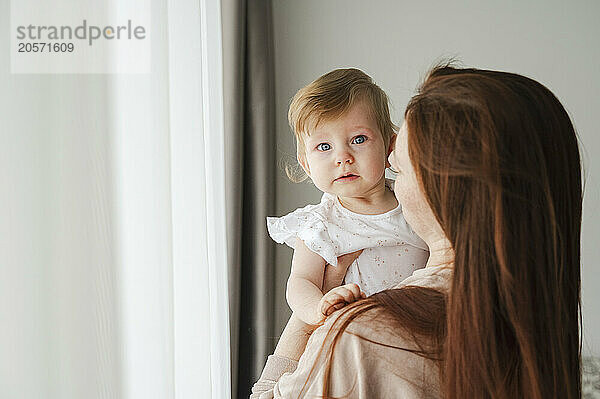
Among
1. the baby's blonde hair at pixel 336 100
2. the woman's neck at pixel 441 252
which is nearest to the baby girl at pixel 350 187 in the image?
the baby's blonde hair at pixel 336 100

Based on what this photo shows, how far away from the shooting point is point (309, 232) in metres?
1.38

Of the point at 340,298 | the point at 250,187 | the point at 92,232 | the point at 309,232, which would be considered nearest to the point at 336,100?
the point at 309,232

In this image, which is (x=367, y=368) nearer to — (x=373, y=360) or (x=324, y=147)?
(x=373, y=360)

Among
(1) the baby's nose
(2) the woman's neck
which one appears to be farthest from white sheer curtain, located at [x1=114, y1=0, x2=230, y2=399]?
Result: (2) the woman's neck

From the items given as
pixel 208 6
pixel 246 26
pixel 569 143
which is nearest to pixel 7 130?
pixel 569 143

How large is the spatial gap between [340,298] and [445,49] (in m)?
1.81

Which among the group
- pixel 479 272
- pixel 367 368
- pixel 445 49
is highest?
pixel 445 49

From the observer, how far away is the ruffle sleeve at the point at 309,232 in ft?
4.42

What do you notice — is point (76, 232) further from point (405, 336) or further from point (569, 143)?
point (569, 143)

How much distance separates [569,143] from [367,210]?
2.04 ft

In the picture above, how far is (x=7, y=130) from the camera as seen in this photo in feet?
2.75

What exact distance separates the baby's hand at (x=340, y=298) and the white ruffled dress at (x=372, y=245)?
33cm

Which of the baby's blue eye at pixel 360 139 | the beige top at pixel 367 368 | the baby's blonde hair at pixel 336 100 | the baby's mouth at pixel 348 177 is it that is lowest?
the beige top at pixel 367 368

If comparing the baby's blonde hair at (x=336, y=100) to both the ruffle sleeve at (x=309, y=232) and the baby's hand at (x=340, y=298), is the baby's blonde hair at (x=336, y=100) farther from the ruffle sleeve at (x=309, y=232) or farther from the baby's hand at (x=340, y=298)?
the baby's hand at (x=340, y=298)
